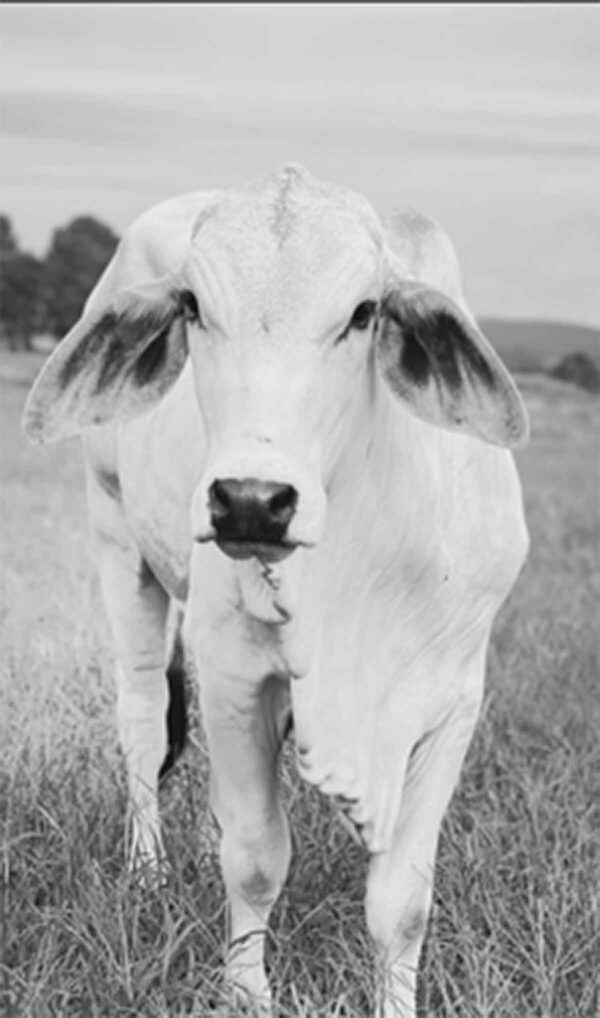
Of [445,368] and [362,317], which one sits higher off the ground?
[362,317]

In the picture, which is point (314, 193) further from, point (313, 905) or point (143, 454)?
point (313, 905)

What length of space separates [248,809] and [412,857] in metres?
0.35

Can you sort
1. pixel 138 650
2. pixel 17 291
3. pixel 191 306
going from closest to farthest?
pixel 191 306, pixel 138 650, pixel 17 291

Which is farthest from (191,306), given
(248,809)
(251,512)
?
(248,809)

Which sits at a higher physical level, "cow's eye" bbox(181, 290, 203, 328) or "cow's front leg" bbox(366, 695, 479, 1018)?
"cow's eye" bbox(181, 290, 203, 328)

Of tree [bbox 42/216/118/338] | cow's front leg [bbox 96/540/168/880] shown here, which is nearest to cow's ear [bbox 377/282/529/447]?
cow's front leg [bbox 96/540/168/880]

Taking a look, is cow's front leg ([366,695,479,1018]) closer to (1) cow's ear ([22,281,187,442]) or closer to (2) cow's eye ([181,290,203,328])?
(1) cow's ear ([22,281,187,442])

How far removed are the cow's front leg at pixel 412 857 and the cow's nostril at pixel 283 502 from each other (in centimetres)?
106

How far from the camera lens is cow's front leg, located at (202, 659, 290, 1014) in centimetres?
389

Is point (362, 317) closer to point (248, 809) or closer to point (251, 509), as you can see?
point (251, 509)

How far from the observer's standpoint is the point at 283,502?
308cm

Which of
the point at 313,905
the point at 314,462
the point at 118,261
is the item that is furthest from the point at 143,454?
the point at 314,462

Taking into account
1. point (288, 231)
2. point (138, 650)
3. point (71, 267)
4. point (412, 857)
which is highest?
point (288, 231)

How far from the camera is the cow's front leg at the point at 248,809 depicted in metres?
3.89
